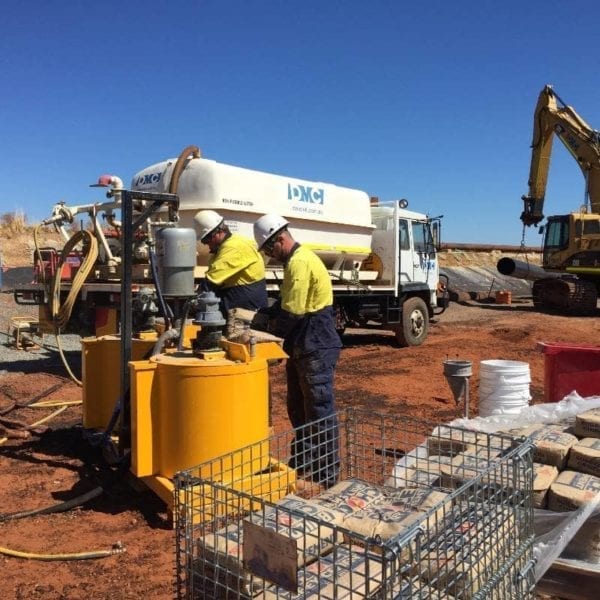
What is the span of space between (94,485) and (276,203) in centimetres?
644

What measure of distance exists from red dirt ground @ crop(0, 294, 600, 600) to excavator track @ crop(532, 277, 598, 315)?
10.2m

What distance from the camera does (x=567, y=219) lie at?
20.7 m

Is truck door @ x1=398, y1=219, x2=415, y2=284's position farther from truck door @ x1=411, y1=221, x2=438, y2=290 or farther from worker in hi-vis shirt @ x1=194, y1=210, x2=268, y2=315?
worker in hi-vis shirt @ x1=194, y1=210, x2=268, y2=315

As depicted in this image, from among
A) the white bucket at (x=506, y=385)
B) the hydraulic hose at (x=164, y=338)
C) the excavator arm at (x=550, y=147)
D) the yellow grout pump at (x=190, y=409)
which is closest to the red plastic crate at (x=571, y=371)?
the white bucket at (x=506, y=385)

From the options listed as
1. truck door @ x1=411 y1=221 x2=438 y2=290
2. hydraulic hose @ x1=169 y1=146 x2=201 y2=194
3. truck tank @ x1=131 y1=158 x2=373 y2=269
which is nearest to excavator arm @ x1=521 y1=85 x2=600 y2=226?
truck door @ x1=411 y1=221 x2=438 y2=290

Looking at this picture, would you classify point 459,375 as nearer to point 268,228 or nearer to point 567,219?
point 268,228

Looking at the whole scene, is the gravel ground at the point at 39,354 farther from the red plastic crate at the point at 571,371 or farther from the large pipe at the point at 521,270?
the large pipe at the point at 521,270

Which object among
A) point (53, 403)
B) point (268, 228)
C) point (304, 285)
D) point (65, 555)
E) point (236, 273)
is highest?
point (268, 228)

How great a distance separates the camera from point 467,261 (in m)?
35.8

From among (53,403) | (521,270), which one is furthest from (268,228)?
(521,270)

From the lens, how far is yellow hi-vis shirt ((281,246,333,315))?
4504 mm

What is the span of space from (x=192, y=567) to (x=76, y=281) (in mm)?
3860

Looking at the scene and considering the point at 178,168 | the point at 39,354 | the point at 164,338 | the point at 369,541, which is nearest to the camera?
the point at 369,541

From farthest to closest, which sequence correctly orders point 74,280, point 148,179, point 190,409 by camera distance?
1. point 148,179
2. point 74,280
3. point 190,409
